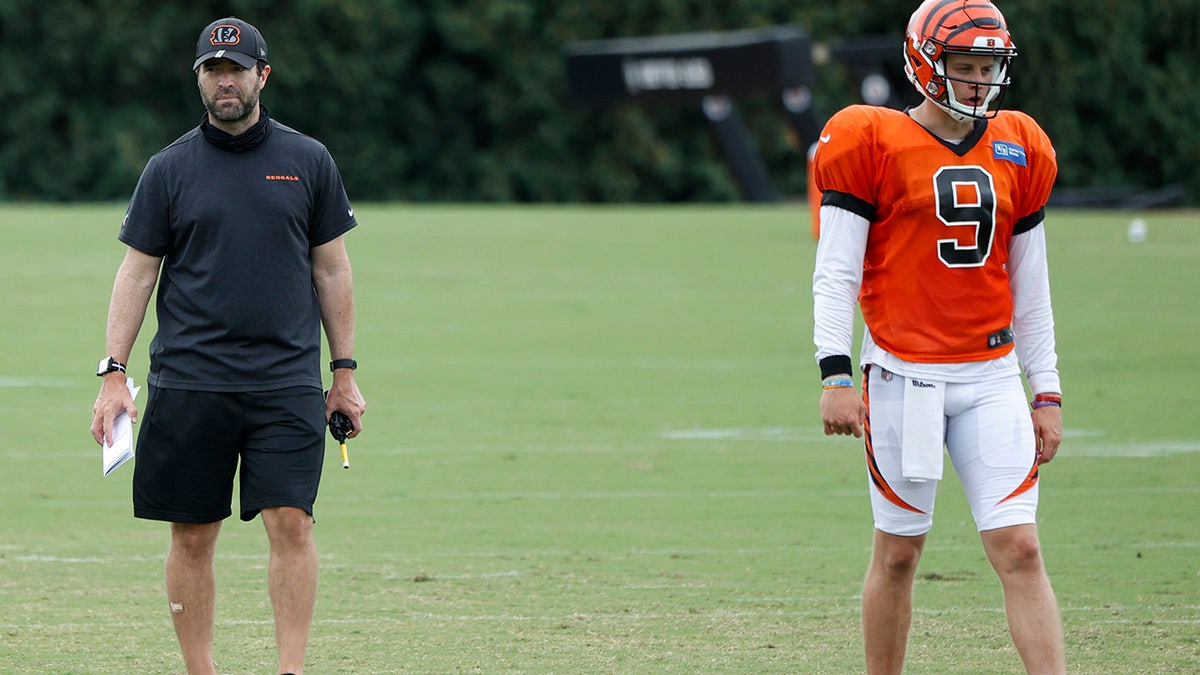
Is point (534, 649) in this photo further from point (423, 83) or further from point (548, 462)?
point (423, 83)

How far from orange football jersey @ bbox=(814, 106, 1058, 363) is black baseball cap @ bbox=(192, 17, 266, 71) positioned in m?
1.66

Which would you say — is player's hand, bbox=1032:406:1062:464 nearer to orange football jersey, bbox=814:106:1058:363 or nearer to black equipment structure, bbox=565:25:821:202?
orange football jersey, bbox=814:106:1058:363

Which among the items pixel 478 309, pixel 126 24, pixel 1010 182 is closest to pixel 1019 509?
pixel 1010 182

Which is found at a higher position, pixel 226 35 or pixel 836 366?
pixel 226 35

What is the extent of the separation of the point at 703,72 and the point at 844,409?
97.4ft

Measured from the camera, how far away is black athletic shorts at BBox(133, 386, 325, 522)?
5430mm

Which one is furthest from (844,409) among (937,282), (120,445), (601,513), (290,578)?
(601,513)

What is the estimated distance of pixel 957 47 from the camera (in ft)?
16.8

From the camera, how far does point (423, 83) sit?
5412 centimetres

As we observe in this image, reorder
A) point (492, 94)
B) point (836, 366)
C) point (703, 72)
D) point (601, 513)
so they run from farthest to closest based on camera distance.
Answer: point (492, 94) < point (703, 72) < point (601, 513) < point (836, 366)

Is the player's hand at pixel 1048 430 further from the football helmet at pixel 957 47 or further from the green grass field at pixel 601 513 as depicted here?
the green grass field at pixel 601 513

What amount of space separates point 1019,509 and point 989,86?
3.77ft

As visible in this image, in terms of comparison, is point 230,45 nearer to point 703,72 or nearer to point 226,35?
point 226,35

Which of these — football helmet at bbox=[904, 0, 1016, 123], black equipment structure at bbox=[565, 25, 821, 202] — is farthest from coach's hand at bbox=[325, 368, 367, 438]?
black equipment structure at bbox=[565, 25, 821, 202]
